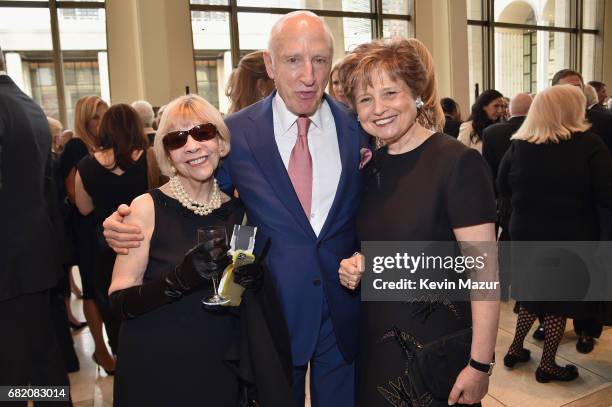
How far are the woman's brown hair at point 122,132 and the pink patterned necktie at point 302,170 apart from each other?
60.4 inches

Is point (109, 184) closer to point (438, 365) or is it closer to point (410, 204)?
point (410, 204)

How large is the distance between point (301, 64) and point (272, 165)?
0.40 meters

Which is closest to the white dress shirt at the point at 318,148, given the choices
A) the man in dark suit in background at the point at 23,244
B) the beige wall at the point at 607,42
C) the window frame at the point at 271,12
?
the man in dark suit in background at the point at 23,244

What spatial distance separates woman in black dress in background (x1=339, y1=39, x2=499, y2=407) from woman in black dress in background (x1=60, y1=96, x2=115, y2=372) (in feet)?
8.30

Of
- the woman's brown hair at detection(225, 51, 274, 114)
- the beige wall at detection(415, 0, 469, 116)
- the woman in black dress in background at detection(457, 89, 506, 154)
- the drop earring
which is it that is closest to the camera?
the drop earring

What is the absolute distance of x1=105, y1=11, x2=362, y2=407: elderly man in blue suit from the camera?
170 centimetres

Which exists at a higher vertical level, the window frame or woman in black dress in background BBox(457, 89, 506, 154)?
the window frame

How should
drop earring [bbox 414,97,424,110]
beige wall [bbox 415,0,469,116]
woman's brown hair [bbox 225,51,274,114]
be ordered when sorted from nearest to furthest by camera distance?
drop earring [bbox 414,97,424,110], woman's brown hair [bbox 225,51,274,114], beige wall [bbox 415,0,469,116]

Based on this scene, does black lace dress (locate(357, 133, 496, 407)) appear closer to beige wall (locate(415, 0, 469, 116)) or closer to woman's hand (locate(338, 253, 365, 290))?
woman's hand (locate(338, 253, 365, 290))

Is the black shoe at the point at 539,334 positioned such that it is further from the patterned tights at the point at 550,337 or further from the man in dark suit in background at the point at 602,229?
the patterned tights at the point at 550,337

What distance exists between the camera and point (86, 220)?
356 centimetres

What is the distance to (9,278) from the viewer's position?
216 cm

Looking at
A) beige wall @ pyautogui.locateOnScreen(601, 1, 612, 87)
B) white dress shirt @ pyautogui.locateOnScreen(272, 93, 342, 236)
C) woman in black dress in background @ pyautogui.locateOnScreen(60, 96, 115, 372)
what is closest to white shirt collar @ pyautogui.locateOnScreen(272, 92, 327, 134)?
white dress shirt @ pyautogui.locateOnScreen(272, 93, 342, 236)

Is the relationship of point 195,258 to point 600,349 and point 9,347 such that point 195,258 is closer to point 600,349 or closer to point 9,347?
point 9,347
